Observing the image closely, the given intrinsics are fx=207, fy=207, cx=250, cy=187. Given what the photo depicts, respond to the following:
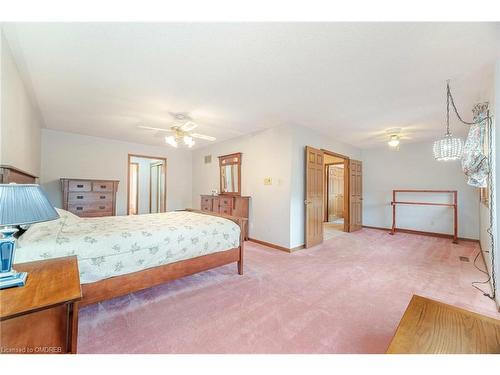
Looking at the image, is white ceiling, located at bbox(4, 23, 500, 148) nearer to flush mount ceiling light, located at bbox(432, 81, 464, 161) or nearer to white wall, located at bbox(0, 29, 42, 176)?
white wall, located at bbox(0, 29, 42, 176)

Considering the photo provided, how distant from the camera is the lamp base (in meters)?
0.98

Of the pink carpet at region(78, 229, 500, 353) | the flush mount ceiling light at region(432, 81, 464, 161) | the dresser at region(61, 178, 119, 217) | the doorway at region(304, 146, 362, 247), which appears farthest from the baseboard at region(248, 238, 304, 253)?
the dresser at region(61, 178, 119, 217)

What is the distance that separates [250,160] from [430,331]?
12.3ft

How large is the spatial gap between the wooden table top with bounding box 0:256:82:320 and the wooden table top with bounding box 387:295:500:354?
1.48 metres

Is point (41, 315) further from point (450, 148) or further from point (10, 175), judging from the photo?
point (450, 148)

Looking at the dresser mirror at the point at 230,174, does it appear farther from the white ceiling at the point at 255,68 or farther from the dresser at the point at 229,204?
the white ceiling at the point at 255,68

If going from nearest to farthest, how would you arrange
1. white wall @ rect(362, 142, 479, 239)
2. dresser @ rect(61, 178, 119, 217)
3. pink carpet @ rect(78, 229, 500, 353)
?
pink carpet @ rect(78, 229, 500, 353), dresser @ rect(61, 178, 119, 217), white wall @ rect(362, 142, 479, 239)

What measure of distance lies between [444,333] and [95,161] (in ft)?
19.3

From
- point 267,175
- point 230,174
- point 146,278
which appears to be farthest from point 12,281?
point 230,174

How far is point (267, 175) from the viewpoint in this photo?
13.4 feet

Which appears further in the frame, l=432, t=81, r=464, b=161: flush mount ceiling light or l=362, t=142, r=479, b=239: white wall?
l=362, t=142, r=479, b=239: white wall

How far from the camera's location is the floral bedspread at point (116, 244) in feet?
5.02

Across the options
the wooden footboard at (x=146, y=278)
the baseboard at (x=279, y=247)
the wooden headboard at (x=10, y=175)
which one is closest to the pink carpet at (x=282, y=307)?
the wooden footboard at (x=146, y=278)

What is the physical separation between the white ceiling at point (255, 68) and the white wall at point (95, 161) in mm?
1092
